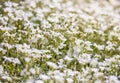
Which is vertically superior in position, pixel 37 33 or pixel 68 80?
pixel 37 33

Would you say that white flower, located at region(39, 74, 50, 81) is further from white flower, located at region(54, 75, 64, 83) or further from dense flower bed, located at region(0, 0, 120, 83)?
white flower, located at region(54, 75, 64, 83)

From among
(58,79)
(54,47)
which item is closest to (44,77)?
(58,79)

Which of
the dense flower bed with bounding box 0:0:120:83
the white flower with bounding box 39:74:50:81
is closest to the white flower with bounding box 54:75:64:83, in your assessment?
the dense flower bed with bounding box 0:0:120:83

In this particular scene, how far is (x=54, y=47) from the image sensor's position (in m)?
6.45

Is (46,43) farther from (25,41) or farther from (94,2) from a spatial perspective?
(94,2)

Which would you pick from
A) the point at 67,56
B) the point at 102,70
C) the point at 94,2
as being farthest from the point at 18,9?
the point at 94,2

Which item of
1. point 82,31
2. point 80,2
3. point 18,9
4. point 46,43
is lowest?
point 46,43

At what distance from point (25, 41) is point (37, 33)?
322 mm

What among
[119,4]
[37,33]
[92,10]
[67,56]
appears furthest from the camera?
[119,4]

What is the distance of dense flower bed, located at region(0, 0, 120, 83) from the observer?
18.0ft

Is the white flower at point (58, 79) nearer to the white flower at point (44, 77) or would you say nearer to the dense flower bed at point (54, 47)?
→ the dense flower bed at point (54, 47)

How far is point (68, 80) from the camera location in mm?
5246

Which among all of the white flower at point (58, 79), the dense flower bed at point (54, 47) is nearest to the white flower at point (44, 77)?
the dense flower bed at point (54, 47)

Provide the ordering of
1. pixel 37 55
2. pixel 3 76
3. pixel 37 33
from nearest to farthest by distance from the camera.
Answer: pixel 3 76, pixel 37 55, pixel 37 33
